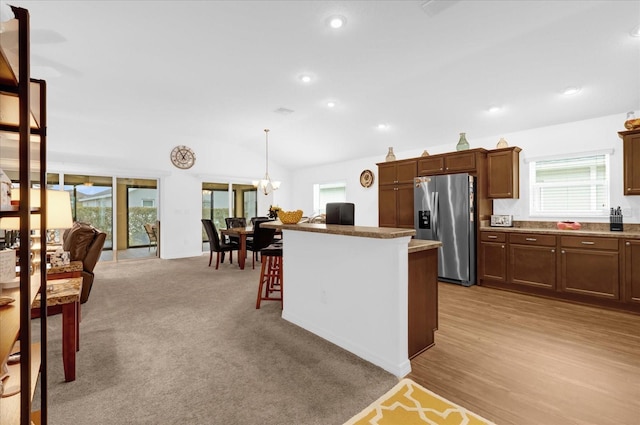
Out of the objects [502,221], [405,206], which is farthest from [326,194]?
[502,221]

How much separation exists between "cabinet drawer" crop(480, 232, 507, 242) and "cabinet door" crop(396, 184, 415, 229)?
44.6 inches

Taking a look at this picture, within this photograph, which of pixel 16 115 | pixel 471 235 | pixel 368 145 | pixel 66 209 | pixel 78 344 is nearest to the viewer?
pixel 16 115

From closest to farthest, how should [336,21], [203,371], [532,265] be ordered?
[203,371] < [336,21] < [532,265]

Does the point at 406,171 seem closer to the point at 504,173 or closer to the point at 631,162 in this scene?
the point at 504,173

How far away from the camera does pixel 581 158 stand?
412cm

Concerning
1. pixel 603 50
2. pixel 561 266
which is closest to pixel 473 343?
pixel 561 266

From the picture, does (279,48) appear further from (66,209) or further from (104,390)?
(104,390)

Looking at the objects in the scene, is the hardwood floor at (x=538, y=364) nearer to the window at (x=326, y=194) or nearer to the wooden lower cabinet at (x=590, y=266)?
the wooden lower cabinet at (x=590, y=266)

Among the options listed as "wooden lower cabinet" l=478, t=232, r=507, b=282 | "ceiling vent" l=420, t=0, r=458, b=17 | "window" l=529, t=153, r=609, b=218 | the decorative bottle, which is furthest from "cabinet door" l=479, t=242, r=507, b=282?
"ceiling vent" l=420, t=0, r=458, b=17

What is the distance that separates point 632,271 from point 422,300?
107 inches

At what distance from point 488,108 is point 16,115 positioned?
4.93 metres

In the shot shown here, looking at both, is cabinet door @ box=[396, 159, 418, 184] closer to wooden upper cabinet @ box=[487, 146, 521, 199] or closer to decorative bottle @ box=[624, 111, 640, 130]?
wooden upper cabinet @ box=[487, 146, 521, 199]

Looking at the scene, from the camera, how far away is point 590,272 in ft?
11.5

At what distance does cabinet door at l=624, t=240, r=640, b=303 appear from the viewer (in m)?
3.21
